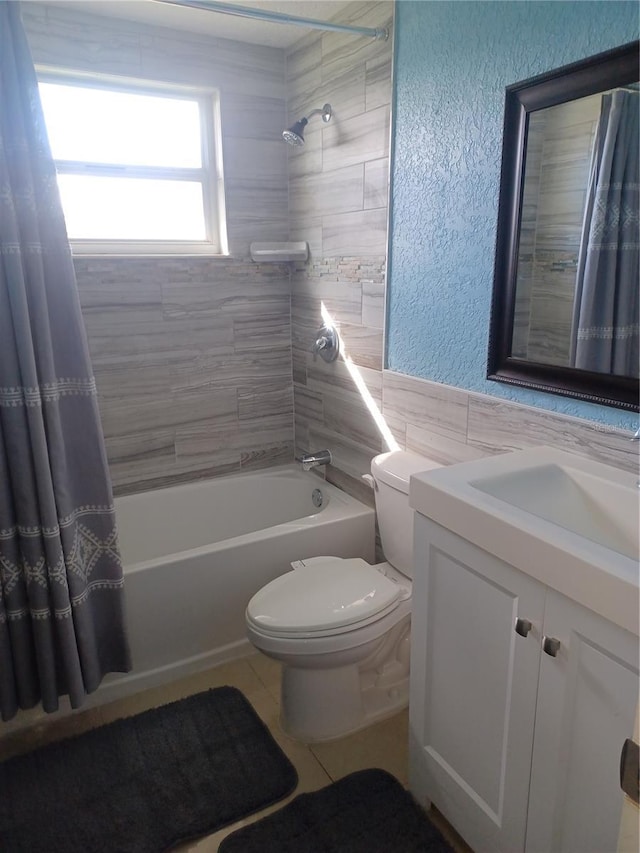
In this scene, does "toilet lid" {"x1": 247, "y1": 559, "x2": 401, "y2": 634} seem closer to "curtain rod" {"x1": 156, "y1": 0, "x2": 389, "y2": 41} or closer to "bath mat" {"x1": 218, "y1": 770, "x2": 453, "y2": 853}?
"bath mat" {"x1": 218, "y1": 770, "x2": 453, "y2": 853}

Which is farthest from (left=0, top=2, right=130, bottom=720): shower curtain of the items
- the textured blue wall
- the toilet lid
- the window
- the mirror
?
the mirror

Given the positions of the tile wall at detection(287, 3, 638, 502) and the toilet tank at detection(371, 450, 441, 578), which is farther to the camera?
the toilet tank at detection(371, 450, 441, 578)

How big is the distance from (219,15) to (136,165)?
667 mm

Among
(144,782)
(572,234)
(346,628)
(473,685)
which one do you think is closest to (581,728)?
(473,685)

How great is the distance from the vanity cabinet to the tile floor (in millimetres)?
257

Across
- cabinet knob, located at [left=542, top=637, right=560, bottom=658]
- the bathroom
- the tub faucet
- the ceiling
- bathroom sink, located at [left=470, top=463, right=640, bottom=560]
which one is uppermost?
the ceiling

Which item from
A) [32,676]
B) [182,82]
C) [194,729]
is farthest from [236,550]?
[182,82]

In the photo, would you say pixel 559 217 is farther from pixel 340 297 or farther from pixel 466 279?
pixel 340 297

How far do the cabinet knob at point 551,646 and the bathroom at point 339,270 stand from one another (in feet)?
1.76

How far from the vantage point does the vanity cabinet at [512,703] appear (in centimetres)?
Result: 106

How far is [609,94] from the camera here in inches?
54.2

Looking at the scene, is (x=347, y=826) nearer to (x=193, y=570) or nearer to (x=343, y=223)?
(x=193, y=570)

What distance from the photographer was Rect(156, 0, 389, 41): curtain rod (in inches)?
72.2

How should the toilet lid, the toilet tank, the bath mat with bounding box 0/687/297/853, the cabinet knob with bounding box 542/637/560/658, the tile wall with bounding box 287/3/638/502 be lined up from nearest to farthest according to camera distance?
the cabinet knob with bounding box 542/637/560/658 → the bath mat with bounding box 0/687/297/853 → the toilet lid → the tile wall with bounding box 287/3/638/502 → the toilet tank
